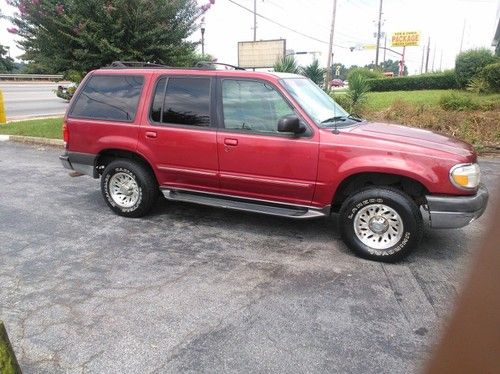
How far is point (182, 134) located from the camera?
5141 millimetres

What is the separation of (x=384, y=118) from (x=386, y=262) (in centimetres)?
799

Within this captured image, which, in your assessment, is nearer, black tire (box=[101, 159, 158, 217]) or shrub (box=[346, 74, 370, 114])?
black tire (box=[101, 159, 158, 217])

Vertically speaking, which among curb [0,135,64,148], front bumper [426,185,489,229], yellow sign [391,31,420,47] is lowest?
curb [0,135,64,148]

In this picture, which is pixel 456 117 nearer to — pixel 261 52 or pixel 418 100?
pixel 418 100

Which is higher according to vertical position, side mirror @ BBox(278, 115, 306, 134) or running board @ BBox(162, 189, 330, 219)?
side mirror @ BBox(278, 115, 306, 134)

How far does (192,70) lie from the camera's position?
17.3 feet

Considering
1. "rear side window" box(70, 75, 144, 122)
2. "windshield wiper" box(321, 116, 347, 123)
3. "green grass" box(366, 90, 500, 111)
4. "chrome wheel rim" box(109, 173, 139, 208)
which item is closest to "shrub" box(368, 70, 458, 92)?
"green grass" box(366, 90, 500, 111)

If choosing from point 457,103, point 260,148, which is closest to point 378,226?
→ point 260,148

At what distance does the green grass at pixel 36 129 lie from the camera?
11545 mm

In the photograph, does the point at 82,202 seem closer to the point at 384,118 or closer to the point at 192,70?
the point at 192,70

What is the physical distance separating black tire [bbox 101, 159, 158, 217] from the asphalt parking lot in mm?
157

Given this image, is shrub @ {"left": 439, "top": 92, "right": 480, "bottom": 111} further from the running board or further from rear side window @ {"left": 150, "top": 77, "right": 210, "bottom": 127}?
rear side window @ {"left": 150, "top": 77, "right": 210, "bottom": 127}

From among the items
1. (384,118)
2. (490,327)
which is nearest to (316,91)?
(490,327)

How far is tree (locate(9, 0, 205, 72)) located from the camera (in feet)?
32.8
